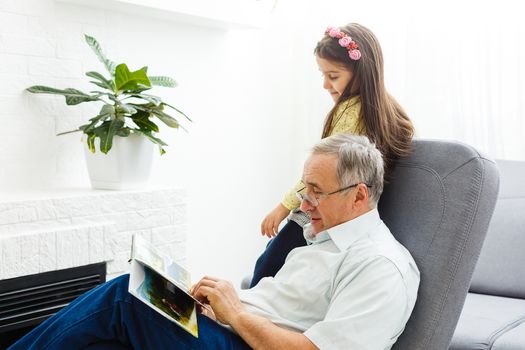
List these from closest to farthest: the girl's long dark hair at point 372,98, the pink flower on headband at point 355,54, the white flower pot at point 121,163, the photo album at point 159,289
A: the photo album at point 159,289 → the girl's long dark hair at point 372,98 → the pink flower on headband at point 355,54 → the white flower pot at point 121,163

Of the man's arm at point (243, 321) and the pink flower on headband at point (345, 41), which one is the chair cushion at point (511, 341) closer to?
the man's arm at point (243, 321)

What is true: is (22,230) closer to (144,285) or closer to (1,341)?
(1,341)

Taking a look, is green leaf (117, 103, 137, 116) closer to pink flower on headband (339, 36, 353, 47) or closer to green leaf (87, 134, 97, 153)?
green leaf (87, 134, 97, 153)

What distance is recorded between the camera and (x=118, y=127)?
255 centimetres

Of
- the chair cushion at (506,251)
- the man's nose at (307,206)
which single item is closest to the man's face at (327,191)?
the man's nose at (307,206)

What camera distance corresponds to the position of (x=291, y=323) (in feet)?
5.16

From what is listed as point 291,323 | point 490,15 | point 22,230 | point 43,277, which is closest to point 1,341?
point 43,277

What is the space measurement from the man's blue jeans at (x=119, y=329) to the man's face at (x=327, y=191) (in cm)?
39

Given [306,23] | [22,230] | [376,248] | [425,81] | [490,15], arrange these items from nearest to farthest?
1. [376,248]
2. [22,230]
3. [490,15]
4. [425,81]
5. [306,23]

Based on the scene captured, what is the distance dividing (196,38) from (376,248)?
2108 millimetres

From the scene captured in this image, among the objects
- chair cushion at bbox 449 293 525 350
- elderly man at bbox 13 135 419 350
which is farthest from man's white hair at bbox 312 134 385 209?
chair cushion at bbox 449 293 525 350

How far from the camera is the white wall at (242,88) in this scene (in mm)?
2676

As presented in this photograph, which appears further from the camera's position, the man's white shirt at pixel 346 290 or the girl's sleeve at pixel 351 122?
the girl's sleeve at pixel 351 122

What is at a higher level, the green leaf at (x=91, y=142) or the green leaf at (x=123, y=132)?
the green leaf at (x=123, y=132)
